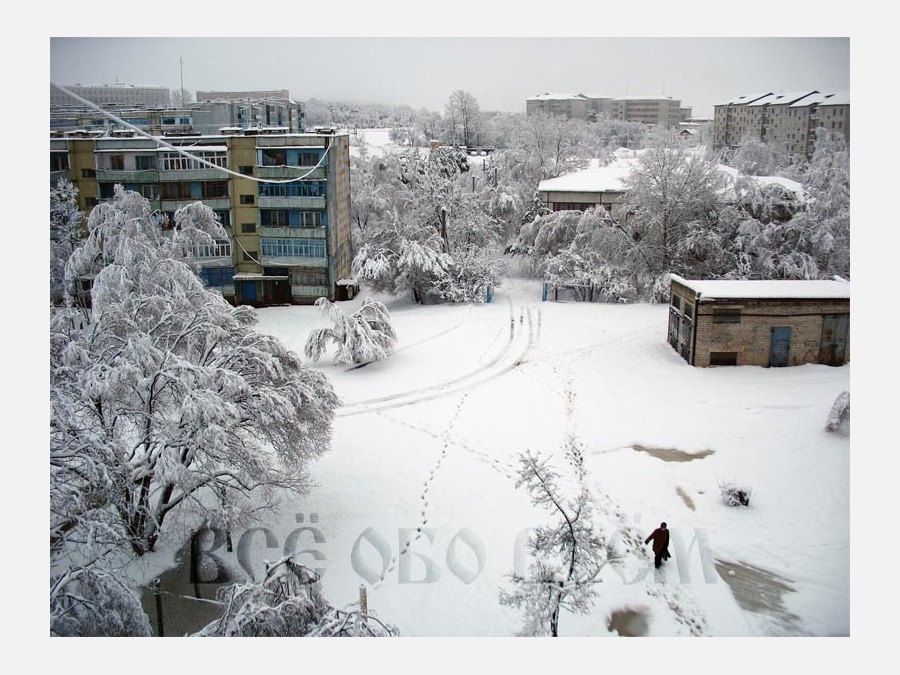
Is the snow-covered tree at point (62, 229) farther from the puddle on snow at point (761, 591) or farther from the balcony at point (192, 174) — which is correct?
the puddle on snow at point (761, 591)

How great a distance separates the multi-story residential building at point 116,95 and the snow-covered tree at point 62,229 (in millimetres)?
2003

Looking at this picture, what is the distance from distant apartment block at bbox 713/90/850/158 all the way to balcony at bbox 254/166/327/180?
29.5ft

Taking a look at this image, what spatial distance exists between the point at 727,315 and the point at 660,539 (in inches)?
256

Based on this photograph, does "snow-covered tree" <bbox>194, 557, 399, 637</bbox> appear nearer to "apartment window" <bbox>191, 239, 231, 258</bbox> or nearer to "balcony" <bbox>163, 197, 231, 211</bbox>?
"apartment window" <bbox>191, 239, 231, 258</bbox>

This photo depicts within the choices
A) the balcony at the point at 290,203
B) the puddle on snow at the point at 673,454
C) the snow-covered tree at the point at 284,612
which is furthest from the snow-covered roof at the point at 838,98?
the balcony at the point at 290,203

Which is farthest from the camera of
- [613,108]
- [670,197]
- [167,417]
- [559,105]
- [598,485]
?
[613,108]

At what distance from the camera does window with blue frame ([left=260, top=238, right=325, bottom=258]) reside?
1664cm

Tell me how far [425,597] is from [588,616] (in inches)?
64.9

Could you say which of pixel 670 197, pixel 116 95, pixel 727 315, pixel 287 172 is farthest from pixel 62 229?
pixel 670 197

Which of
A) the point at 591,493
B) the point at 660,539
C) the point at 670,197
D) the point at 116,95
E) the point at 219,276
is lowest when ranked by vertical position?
the point at 660,539

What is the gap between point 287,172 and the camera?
17672mm

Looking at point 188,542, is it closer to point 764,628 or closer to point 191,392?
point 191,392

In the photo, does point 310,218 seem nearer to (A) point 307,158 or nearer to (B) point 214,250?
(A) point 307,158

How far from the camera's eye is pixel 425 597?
24.7 feet
